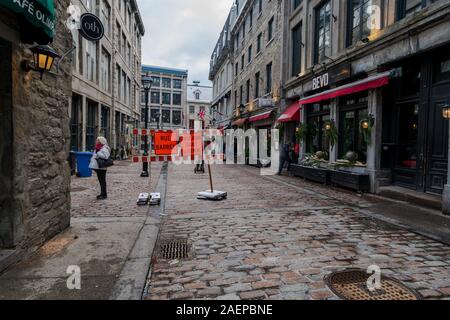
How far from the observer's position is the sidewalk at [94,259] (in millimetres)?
3270

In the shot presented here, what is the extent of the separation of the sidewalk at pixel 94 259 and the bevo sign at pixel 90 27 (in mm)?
3953

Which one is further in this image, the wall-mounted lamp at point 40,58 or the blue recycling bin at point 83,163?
the blue recycling bin at point 83,163

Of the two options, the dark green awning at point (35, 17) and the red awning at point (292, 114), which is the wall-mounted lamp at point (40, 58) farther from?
the red awning at point (292, 114)

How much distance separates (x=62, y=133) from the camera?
5285 millimetres

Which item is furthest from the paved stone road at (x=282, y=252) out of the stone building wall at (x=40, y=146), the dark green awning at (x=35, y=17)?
the dark green awning at (x=35, y=17)

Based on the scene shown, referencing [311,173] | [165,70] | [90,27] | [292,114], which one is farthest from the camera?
[165,70]

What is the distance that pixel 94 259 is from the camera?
13.7ft

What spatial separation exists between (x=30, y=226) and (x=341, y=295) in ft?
12.9

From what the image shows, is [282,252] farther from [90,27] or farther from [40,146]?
[90,27]

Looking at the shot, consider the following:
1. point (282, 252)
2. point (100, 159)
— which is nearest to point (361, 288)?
point (282, 252)

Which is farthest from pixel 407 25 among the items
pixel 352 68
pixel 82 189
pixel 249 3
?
pixel 249 3

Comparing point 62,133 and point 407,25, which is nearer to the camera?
Answer: point 62,133

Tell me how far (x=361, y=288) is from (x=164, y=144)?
605 centimetres
